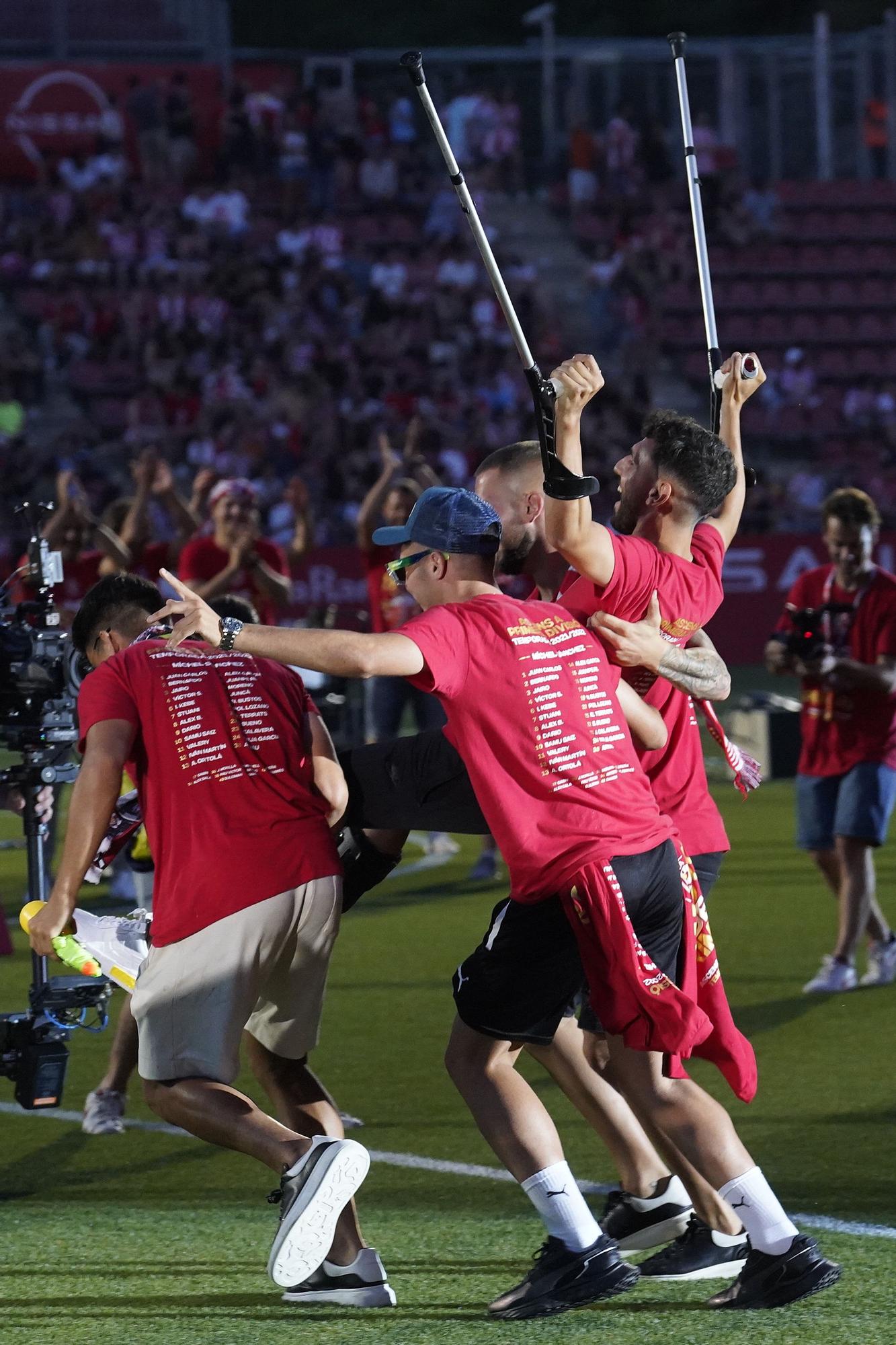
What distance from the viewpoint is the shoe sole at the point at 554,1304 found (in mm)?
4344

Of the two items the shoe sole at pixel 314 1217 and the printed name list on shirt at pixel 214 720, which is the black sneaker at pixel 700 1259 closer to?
the shoe sole at pixel 314 1217

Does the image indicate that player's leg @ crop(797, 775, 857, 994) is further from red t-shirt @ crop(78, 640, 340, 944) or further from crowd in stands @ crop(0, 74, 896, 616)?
crowd in stands @ crop(0, 74, 896, 616)

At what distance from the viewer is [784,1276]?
171 inches

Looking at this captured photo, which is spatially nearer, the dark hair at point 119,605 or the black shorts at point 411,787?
the black shorts at point 411,787

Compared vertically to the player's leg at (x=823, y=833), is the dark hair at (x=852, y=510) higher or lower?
higher

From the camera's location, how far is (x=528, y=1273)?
174 inches

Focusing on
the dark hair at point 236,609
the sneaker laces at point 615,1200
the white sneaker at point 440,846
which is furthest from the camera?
the white sneaker at point 440,846

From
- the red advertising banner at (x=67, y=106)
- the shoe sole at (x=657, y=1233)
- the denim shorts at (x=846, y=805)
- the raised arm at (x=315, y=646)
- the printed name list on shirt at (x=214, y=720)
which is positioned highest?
the red advertising banner at (x=67, y=106)

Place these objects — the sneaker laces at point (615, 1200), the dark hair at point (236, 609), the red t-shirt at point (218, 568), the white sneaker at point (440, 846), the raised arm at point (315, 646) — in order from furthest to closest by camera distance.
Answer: the white sneaker at point (440, 846) → the red t-shirt at point (218, 568) → the dark hair at point (236, 609) → the sneaker laces at point (615, 1200) → the raised arm at point (315, 646)

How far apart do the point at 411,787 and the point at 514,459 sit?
0.93 meters

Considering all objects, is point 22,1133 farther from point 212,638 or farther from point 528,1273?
point 212,638

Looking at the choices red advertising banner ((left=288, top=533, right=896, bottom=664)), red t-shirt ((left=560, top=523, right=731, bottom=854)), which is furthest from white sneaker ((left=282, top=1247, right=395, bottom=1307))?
red advertising banner ((left=288, top=533, right=896, bottom=664))

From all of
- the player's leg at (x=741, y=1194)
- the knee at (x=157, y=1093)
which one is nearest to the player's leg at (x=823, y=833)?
the player's leg at (x=741, y=1194)

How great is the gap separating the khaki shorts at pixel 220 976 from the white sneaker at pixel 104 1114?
1.89 m
